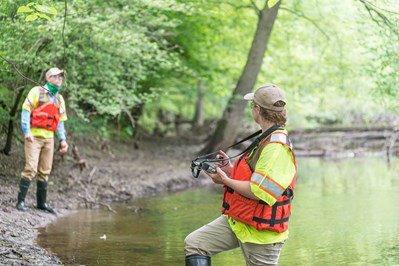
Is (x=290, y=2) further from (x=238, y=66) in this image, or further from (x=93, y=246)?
(x=93, y=246)

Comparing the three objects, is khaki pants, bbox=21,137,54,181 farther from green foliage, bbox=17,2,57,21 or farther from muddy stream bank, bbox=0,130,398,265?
green foliage, bbox=17,2,57,21

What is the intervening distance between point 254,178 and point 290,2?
1441 cm

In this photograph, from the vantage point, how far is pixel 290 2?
17594 millimetres

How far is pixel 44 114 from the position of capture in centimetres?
831

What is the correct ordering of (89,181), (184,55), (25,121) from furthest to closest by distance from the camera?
1. (184,55)
2. (89,181)
3. (25,121)

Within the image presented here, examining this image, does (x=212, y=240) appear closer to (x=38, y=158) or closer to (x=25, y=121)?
(x=25, y=121)

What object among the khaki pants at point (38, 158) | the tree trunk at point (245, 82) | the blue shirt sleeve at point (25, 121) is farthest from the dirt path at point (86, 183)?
the tree trunk at point (245, 82)

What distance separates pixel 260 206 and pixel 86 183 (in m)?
7.78

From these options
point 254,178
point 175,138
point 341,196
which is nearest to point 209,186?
point 341,196

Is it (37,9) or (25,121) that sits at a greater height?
(37,9)

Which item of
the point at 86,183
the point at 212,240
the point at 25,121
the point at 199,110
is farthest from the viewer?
the point at 199,110

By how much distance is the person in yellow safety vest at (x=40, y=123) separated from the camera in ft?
26.7

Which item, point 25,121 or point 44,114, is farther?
point 44,114

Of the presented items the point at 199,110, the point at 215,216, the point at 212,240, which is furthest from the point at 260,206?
the point at 199,110
